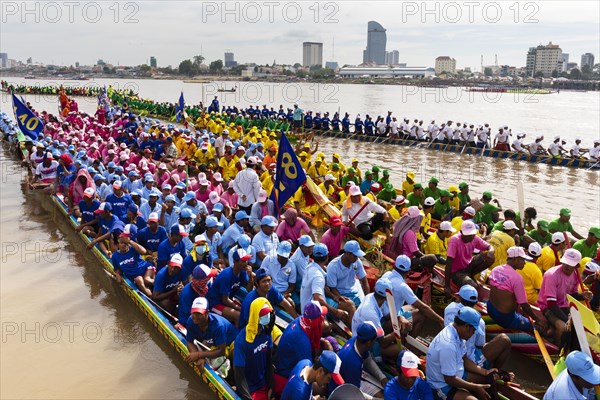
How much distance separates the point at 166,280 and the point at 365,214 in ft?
12.3

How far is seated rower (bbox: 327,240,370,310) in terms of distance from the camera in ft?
20.1

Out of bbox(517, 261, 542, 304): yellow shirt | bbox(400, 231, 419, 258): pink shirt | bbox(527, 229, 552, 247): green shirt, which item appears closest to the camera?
bbox(517, 261, 542, 304): yellow shirt

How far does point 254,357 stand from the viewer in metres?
4.52

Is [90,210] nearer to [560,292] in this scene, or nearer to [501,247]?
[501,247]

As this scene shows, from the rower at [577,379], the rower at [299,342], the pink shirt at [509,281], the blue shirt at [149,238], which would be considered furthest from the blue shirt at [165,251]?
the rower at [577,379]

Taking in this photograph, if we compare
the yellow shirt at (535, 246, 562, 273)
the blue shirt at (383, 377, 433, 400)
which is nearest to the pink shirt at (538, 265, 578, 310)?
the yellow shirt at (535, 246, 562, 273)

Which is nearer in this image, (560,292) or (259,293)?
(259,293)

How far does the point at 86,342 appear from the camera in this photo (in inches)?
285

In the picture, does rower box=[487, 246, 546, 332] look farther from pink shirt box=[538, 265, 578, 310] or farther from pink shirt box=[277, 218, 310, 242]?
pink shirt box=[277, 218, 310, 242]

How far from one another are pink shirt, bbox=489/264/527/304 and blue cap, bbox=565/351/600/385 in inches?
82.4

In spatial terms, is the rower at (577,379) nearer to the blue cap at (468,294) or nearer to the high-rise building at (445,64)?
the blue cap at (468,294)

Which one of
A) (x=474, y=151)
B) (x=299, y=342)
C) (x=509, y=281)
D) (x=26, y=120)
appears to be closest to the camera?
(x=299, y=342)

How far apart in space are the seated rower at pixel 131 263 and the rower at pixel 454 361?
456 cm

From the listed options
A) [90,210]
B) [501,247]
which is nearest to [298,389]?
[501,247]
